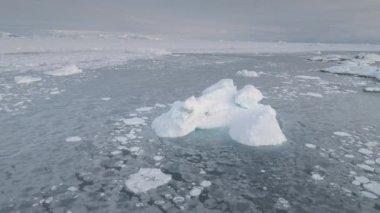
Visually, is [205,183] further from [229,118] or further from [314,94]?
[314,94]

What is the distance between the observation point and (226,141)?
744 centimetres

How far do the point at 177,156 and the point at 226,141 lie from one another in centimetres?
157

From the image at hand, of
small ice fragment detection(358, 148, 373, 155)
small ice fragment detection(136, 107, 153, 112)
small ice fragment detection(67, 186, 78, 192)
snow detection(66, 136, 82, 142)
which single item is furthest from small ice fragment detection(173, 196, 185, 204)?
small ice fragment detection(136, 107, 153, 112)

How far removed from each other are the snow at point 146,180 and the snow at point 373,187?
3.56 metres

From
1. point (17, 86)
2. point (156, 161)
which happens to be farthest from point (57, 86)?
point (156, 161)

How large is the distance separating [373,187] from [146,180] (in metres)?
4.09

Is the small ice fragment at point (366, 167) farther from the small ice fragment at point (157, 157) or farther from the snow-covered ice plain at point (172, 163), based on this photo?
the small ice fragment at point (157, 157)

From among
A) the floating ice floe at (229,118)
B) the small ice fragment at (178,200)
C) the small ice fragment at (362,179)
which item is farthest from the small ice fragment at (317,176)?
the small ice fragment at (178,200)

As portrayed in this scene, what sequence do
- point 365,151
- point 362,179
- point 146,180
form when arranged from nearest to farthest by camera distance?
1. point 146,180
2. point 362,179
3. point 365,151

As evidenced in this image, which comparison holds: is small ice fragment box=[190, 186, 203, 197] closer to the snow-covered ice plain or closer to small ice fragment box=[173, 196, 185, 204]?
the snow-covered ice plain

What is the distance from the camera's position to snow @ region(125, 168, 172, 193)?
5125 millimetres

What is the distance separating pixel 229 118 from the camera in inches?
322

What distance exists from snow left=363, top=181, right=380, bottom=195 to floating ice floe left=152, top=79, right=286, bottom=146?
2218mm

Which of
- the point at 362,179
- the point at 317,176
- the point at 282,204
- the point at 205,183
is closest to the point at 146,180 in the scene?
the point at 205,183
